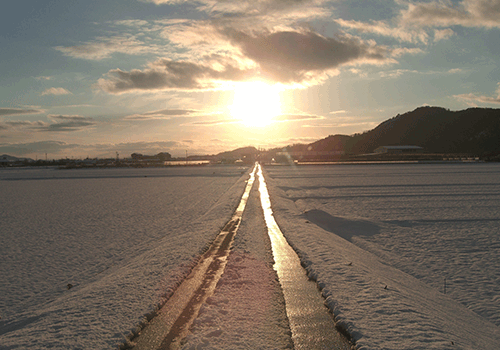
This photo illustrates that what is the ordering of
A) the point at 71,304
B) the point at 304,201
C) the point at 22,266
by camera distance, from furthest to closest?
the point at 304,201
the point at 22,266
the point at 71,304

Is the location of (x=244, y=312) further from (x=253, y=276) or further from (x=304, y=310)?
(x=253, y=276)

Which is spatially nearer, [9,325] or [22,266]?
[9,325]

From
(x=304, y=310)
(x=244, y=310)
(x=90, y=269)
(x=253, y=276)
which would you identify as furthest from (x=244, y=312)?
(x=90, y=269)

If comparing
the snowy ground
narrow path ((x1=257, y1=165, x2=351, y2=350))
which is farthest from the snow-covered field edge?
narrow path ((x1=257, y1=165, x2=351, y2=350))

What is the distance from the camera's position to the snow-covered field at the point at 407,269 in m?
4.88

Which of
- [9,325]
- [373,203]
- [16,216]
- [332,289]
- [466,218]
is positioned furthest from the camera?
[373,203]

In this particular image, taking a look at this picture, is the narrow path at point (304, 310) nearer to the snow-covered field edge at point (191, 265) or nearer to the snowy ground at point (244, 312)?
the snowy ground at point (244, 312)

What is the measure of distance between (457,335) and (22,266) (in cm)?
882

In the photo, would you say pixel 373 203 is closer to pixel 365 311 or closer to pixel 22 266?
pixel 365 311

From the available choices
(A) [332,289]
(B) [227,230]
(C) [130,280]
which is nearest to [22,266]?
(C) [130,280]

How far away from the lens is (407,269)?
25.8 feet

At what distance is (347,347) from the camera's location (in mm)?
4547

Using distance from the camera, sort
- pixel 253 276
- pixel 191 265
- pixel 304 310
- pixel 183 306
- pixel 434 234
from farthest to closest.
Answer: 1. pixel 434 234
2. pixel 191 265
3. pixel 253 276
4. pixel 183 306
5. pixel 304 310

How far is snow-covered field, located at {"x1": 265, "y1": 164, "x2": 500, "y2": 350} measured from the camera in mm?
4884
